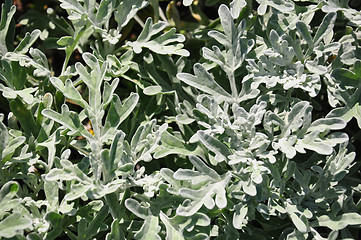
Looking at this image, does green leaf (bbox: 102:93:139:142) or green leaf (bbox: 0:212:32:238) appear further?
green leaf (bbox: 102:93:139:142)

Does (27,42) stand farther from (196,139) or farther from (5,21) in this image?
(196,139)

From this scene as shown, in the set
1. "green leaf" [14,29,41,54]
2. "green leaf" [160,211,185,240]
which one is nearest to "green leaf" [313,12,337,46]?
"green leaf" [160,211,185,240]

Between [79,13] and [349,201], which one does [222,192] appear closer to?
[349,201]

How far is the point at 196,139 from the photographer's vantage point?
184 centimetres

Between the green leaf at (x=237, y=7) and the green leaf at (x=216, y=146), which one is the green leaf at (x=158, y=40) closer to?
the green leaf at (x=237, y=7)

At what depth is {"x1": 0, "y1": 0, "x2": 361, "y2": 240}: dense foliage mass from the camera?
1736 mm

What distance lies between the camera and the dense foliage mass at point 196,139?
174cm

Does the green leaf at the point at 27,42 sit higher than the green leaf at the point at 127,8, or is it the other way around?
the green leaf at the point at 127,8

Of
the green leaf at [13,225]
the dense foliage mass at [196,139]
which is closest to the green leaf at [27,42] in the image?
the dense foliage mass at [196,139]

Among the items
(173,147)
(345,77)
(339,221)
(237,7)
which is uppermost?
(237,7)

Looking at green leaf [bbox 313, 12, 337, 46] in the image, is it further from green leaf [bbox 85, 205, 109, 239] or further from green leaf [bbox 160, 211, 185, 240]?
green leaf [bbox 85, 205, 109, 239]

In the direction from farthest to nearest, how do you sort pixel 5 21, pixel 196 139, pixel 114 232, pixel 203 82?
pixel 5 21, pixel 203 82, pixel 196 139, pixel 114 232

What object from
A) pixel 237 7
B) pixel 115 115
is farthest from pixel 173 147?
pixel 237 7

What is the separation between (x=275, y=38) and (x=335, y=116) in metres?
0.42
